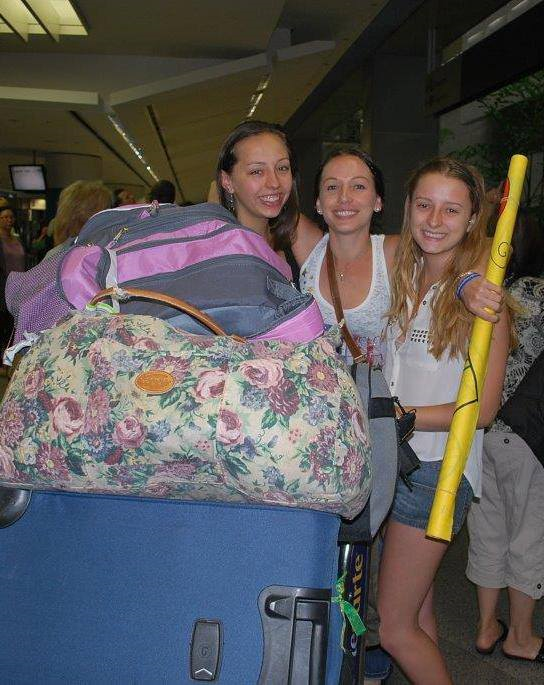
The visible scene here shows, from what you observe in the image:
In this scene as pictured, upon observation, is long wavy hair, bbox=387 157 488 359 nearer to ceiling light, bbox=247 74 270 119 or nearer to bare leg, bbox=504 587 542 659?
bare leg, bbox=504 587 542 659

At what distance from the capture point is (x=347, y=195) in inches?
83.7

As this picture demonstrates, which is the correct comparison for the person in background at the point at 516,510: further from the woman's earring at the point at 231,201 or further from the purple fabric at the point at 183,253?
the purple fabric at the point at 183,253

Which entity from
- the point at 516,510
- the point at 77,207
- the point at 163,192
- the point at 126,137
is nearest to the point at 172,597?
the point at 516,510

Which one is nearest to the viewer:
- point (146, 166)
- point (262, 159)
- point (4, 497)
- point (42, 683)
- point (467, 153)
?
point (42, 683)

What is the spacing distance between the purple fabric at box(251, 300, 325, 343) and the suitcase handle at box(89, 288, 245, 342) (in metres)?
0.05

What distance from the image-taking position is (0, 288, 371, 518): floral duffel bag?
108cm

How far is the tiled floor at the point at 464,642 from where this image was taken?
296cm

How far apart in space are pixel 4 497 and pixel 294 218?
1.32 metres

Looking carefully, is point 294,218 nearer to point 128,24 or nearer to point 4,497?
point 4,497

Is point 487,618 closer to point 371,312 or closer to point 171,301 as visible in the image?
point 371,312

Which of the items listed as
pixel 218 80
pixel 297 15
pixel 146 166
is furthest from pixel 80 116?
pixel 146 166

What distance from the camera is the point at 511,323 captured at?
1937 mm

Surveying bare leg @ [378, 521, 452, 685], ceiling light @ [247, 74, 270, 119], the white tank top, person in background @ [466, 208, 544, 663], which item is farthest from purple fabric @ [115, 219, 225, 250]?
ceiling light @ [247, 74, 270, 119]

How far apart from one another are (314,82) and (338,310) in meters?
14.3
